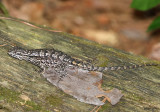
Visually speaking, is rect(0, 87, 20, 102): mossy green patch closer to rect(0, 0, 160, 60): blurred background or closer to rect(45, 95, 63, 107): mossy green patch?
rect(45, 95, 63, 107): mossy green patch

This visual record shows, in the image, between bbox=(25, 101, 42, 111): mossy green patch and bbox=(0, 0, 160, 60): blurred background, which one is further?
bbox=(0, 0, 160, 60): blurred background

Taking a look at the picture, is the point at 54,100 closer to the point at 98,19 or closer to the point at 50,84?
the point at 50,84

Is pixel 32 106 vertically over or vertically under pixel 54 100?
under

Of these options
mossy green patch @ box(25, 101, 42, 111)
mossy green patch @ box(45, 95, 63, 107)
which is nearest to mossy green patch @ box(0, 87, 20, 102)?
mossy green patch @ box(25, 101, 42, 111)

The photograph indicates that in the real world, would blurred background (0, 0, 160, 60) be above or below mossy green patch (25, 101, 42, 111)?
above

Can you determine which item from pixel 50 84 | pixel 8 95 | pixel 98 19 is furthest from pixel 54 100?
pixel 98 19

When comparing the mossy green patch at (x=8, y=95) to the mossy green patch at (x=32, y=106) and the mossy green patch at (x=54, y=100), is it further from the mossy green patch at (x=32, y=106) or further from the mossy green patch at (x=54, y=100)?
the mossy green patch at (x=54, y=100)

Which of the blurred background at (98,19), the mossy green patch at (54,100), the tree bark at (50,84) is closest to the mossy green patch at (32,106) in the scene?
the tree bark at (50,84)
